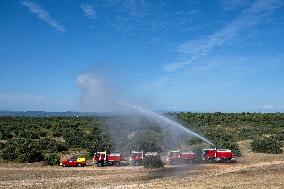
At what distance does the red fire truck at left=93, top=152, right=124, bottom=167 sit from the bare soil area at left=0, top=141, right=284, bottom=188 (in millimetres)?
1080

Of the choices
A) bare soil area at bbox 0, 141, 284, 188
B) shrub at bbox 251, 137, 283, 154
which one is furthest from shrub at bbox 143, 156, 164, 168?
shrub at bbox 251, 137, 283, 154

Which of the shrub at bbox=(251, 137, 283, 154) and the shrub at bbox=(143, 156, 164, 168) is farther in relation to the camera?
the shrub at bbox=(251, 137, 283, 154)

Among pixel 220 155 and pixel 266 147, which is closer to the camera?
pixel 220 155

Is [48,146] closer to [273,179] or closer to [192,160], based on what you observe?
[192,160]

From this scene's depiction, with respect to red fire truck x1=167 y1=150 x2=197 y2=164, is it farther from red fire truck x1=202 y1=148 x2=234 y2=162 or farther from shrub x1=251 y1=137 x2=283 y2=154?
shrub x1=251 y1=137 x2=283 y2=154

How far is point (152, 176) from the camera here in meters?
35.8

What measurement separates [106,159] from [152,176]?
9.69 m

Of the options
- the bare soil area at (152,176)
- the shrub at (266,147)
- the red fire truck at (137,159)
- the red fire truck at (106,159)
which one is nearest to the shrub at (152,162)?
the bare soil area at (152,176)

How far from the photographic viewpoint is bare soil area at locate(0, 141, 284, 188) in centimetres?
3089

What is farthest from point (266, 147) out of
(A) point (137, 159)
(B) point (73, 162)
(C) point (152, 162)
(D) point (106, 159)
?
(B) point (73, 162)

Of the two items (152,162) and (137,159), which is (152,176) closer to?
(152,162)

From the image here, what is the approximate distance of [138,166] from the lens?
43906 millimetres

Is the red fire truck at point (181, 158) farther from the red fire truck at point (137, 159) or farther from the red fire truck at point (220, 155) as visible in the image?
the red fire truck at point (137, 159)

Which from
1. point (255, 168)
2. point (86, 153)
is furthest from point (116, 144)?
point (255, 168)
